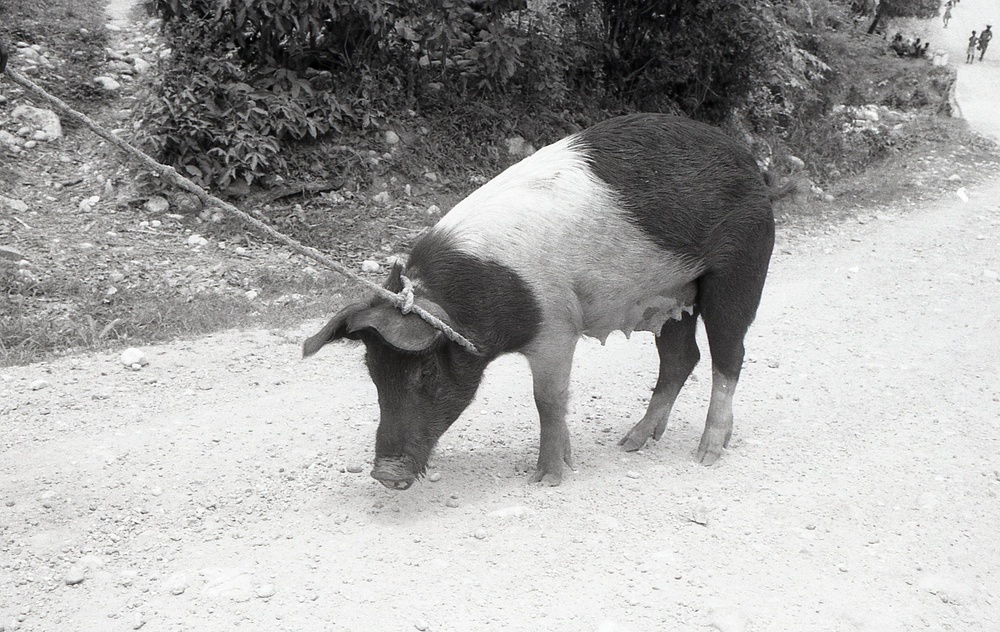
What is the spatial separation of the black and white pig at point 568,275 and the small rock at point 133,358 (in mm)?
2171

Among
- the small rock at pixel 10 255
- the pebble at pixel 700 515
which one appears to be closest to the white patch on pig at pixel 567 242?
the pebble at pixel 700 515

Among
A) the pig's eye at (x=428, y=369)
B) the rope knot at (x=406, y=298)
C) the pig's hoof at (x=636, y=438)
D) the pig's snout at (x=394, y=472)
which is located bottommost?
the pig's hoof at (x=636, y=438)

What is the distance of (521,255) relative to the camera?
13.2 feet

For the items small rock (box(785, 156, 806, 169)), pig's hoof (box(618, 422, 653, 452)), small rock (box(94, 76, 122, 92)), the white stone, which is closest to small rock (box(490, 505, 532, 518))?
pig's hoof (box(618, 422, 653, 452))

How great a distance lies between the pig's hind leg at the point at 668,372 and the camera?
489 centimetres

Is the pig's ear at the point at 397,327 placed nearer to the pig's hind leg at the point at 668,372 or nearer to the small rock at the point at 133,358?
the pig's hind leg at the point at 668,372

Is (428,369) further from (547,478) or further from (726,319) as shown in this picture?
(726,319)

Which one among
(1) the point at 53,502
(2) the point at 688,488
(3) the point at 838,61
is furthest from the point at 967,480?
(3) the point at 838,61

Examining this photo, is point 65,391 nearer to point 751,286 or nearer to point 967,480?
point 751,286

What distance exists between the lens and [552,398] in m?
4.30

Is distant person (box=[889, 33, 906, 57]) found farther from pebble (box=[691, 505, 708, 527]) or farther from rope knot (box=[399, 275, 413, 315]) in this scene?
rope knot (box=[399, 275, 413, 315])

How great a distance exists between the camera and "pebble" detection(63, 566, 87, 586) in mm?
3439

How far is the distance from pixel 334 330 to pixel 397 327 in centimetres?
24

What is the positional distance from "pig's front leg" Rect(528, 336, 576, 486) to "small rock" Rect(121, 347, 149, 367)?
2.49 m
